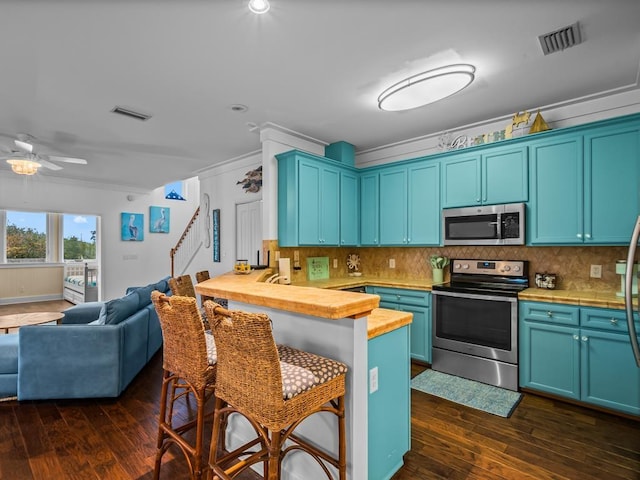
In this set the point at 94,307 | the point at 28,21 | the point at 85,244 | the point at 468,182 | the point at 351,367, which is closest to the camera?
the point at 351,367

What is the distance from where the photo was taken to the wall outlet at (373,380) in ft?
5.68

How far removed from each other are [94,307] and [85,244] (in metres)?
5.81

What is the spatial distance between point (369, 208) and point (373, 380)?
10.2ft

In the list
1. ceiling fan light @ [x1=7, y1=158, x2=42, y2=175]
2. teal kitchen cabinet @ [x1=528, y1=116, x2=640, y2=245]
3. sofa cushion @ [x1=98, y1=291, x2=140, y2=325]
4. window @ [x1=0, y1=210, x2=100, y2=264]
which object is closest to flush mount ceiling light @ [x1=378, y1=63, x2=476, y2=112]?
teal kitchen cabinet @ [x1=528, y1=116, x2=640, y2=245]

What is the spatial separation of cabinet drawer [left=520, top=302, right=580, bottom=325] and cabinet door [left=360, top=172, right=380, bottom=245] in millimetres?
1922

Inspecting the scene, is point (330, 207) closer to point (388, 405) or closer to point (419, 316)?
point (419, 316)

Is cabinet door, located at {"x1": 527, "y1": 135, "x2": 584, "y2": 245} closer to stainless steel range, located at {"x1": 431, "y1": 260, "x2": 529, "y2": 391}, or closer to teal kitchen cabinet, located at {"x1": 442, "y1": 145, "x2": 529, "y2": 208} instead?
teal kitchen cabinet, located at {"x1": 442, "y1": 145, "x2": 529, "y2": 208}

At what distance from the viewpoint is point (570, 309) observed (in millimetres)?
2824

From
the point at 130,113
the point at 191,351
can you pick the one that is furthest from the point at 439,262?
the point at 130,113

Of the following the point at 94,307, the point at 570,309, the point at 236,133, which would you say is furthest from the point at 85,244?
the point at 570,309

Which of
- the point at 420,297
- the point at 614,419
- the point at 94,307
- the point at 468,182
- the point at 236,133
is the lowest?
the point at 614,419

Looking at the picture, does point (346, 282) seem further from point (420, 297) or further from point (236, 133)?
point (236, 133)

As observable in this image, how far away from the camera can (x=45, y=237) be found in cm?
864

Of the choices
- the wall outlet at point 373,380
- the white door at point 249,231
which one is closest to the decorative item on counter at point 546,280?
the wall outlet at point 373,380
